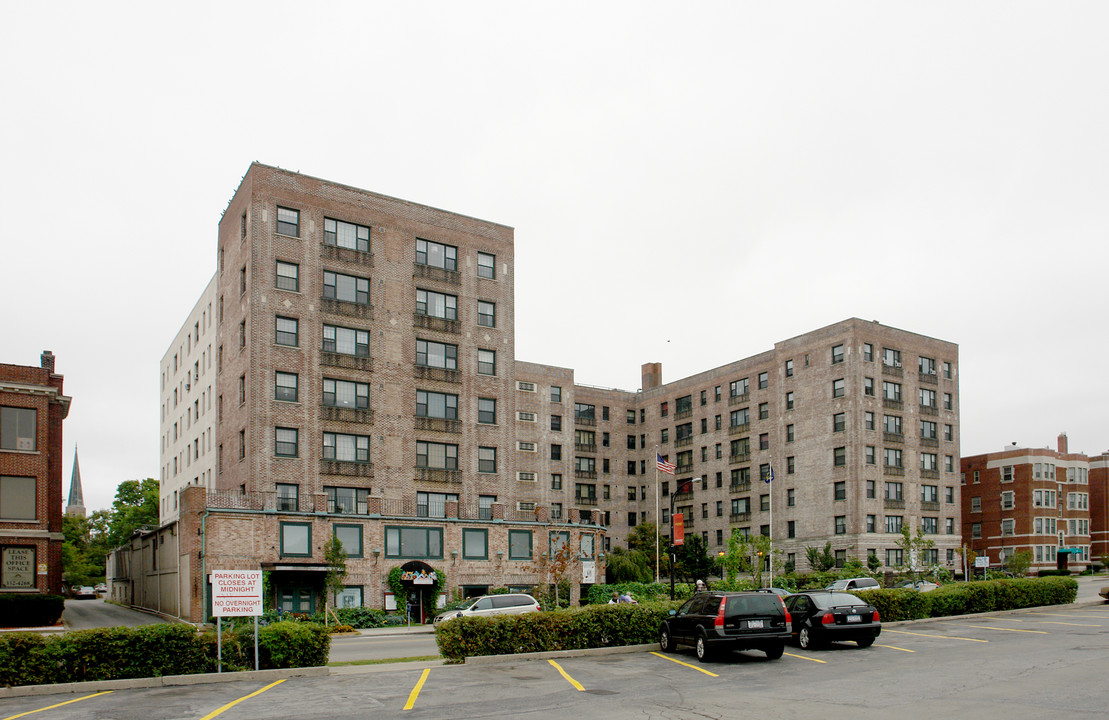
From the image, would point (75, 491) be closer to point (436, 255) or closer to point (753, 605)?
point (436, 255)

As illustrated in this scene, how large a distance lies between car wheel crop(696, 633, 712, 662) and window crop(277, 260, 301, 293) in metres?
33.8

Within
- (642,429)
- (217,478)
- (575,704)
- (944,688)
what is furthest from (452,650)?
(642,429)

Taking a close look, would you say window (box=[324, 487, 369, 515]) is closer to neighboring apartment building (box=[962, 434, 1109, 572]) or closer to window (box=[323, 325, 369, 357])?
window (box=[323, 325, 369, 357])

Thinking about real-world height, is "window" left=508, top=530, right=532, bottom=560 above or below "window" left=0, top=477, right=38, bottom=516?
below

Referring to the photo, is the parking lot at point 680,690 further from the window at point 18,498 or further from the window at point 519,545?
the window at point 18,498

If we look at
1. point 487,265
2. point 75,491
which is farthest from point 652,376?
point 75,491

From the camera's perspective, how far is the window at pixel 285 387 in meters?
48.3

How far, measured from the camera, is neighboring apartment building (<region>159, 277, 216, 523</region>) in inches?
2350

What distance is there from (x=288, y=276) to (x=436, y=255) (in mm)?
9277

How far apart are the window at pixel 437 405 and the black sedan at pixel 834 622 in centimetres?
3090

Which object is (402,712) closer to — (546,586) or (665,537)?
(546,586)

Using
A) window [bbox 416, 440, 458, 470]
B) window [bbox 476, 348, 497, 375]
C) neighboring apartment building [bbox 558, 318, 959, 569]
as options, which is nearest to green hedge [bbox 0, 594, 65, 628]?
window [bbox 416, 440, 458, 470]

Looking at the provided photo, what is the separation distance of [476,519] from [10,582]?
22.7m

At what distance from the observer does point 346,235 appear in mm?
51875
